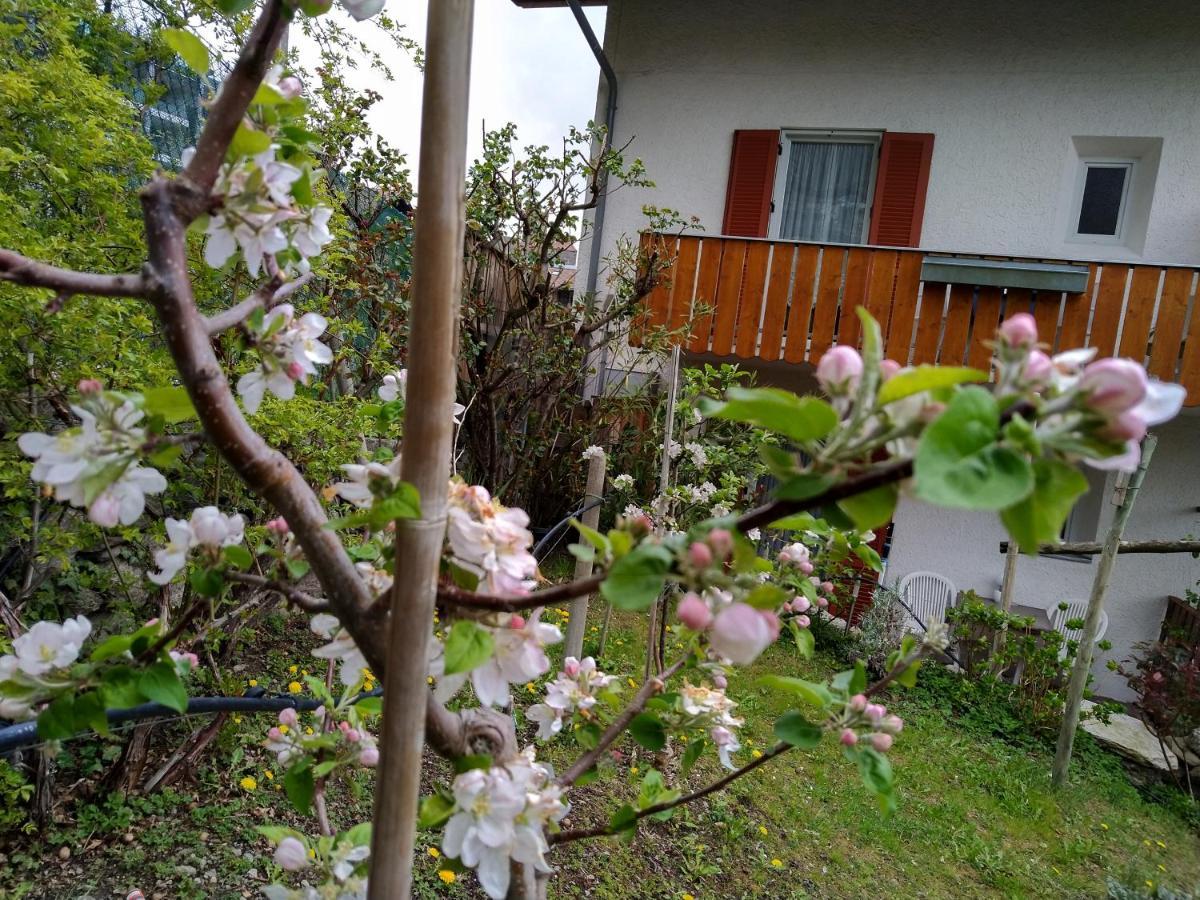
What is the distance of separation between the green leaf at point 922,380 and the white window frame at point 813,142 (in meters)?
5.74

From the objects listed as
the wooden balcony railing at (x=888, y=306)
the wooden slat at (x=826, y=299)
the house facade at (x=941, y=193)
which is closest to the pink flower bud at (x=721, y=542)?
the wooden balcony railing at (x=888, y=306)

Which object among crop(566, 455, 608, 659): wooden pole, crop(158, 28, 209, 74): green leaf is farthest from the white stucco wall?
crop(158, 28, 209, 74): green leaf

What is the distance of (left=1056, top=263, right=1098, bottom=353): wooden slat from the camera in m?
4.71

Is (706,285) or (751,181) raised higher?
(751,181)

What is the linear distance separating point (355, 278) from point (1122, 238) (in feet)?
18.4

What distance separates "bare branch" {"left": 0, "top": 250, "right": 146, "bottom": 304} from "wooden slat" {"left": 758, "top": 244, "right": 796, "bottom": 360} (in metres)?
5.07

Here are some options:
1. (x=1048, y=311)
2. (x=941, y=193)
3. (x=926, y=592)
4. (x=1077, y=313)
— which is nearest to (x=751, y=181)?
(x=941, y=193)

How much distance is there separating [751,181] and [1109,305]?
275 cm

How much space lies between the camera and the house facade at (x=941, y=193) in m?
4.91

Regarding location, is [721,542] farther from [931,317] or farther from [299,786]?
[931,317]

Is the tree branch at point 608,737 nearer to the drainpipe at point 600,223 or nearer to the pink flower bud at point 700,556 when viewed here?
the pink flower bud at point 700,556

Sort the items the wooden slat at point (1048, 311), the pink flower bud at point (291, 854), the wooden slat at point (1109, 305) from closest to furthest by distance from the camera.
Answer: the pink flower bud at point (291, 854)
the wooden slat at point (1109, 305)
the wooden slat at point (1048, 311)

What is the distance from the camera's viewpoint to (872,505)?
41 cm

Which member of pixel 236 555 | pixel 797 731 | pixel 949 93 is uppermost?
pixel 949 93
